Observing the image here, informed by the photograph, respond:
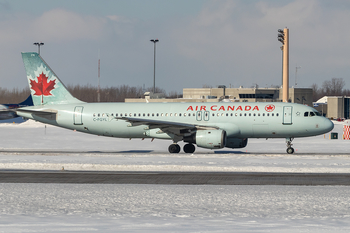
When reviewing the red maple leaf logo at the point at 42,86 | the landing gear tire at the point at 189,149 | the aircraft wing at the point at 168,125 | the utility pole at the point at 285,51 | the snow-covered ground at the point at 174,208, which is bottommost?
the snow-covered ground at the point at 174,208

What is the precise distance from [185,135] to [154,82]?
5944 centimetres

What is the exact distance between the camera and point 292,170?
72.7 ft

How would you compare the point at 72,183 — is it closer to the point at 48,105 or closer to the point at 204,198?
the point at 204,198

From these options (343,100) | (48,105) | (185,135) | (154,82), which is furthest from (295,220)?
(343,100)

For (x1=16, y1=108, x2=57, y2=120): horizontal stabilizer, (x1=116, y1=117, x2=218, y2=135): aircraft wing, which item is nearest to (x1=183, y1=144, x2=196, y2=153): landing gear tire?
(x1=116, y1=117, x2=218, y2=135): aircraft wing

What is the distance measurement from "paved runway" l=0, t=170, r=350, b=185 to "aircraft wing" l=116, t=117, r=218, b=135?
32.5ft

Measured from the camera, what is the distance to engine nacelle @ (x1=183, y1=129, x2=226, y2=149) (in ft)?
99.6

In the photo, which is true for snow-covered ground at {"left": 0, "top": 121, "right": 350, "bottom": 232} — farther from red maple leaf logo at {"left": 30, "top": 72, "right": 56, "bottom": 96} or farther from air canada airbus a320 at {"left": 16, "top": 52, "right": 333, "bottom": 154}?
red maple leaf logo at {"left": 30, "top": 72, "right": 56, "bottom": 96}

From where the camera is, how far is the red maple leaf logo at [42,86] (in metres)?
36.1

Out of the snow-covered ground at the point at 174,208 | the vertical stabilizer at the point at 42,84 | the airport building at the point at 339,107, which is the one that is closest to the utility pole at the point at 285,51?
the vertical stabilizer at the point at 42,84

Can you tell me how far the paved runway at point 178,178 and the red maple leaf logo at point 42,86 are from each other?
14.7m

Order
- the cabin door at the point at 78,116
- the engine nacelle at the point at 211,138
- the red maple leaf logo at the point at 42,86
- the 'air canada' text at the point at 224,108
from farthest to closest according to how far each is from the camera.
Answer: the red maple leaf logo at the point at 42,86 < the cabin door at the point at 78,116 < the 'air canada' text at the point at 224,108 < the engine nacelle at the point at 211,138

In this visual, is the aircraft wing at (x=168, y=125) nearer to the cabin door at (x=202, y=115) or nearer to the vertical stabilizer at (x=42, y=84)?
the cabin door at (x=202, y=115)

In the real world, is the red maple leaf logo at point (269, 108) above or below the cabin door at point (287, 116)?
above
